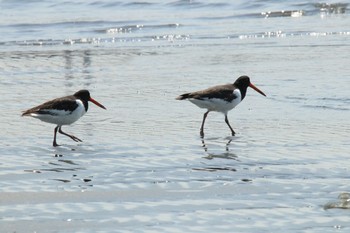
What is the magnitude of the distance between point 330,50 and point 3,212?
11.4 meters

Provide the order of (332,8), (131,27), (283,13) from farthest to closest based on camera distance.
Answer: (332,8) → (283,13) → (131,27)

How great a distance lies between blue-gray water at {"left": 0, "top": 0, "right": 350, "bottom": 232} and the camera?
6871 mm

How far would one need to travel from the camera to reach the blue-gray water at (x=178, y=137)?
687 cm

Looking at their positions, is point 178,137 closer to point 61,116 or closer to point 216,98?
point 216,98

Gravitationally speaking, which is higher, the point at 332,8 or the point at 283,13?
the point at 332,8

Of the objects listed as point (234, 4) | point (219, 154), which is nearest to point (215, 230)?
point (219, 154)

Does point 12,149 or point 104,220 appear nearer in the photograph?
point 104,220

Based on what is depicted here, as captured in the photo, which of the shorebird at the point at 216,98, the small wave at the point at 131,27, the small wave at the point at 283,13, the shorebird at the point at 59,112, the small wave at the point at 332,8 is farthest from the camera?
the small wave at the point at 332,8

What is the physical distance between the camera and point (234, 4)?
28406 millimetres

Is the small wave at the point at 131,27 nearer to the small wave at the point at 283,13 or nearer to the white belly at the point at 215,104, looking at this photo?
the small wave at the point at 283,13

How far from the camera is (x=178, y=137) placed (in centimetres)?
1016

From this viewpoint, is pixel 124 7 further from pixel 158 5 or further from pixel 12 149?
pixel 12 149

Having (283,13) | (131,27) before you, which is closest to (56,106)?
(131,27)

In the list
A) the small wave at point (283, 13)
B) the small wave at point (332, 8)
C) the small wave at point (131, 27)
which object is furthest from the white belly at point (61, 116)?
the small wave at point (332, 8)
